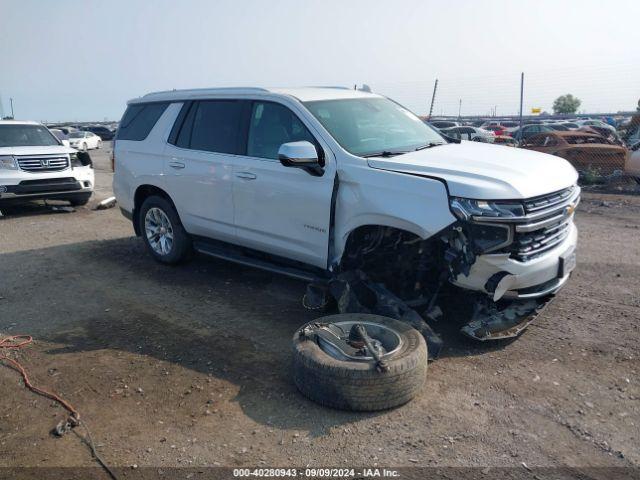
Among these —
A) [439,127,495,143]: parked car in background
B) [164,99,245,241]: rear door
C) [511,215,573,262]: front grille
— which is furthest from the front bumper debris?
[439,127,495,143]: parked car in background

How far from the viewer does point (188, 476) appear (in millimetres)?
3059

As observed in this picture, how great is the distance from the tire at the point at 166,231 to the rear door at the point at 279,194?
1.12 meters

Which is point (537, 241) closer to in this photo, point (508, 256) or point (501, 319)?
point (508, 256)

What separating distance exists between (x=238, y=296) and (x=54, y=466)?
285cm

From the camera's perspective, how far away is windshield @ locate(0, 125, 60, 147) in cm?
1090

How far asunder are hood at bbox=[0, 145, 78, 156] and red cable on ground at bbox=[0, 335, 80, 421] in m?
6.53

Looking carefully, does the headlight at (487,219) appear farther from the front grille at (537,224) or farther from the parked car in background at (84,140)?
the parked car in background at (84,140)

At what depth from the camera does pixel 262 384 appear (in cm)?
402

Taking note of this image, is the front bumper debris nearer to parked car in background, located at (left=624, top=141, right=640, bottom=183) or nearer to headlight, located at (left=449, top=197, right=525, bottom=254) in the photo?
headlight, located at (left=449, top=197, right=525, bottom=254)

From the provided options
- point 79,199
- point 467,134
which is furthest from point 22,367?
point 467,134

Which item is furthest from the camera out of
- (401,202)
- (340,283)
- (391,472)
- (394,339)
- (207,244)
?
(207,244)

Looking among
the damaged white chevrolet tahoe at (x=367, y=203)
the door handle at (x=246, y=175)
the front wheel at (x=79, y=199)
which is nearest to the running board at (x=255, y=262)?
the damaged white chevrolet tahoe at (x=367, y=203)

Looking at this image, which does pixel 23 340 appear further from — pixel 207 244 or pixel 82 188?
pixel 82 188

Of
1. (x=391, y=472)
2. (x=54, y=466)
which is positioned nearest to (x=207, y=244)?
(x=54, y=466)
